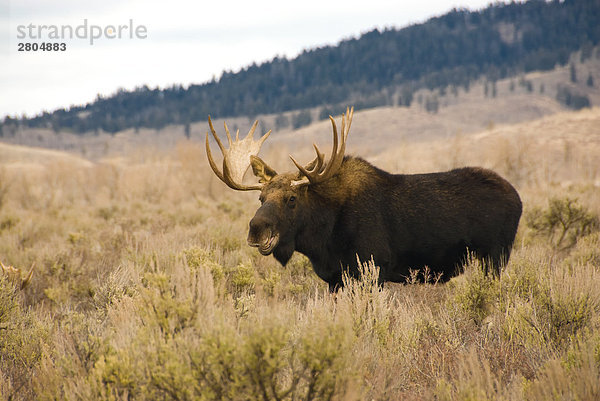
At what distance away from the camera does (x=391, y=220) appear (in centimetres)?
491

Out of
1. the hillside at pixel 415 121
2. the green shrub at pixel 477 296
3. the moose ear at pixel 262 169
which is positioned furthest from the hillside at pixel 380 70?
the green shrub at pixel 477 296

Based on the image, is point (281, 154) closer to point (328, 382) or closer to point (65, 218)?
point (65, 218)

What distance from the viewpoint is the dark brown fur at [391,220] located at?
471cm

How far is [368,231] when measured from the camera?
15.5ft

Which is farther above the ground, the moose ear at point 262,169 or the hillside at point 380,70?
the hillside at point 380,70

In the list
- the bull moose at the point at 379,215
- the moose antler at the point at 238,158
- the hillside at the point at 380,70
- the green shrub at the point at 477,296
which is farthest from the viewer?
the hillside at the point at 380,70

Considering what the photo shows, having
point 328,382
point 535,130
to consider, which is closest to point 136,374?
point 328,382

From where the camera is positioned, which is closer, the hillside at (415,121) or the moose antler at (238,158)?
the moose antler at (238,158)

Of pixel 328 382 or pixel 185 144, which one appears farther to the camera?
pixel 185 144

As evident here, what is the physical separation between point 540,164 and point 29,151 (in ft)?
168

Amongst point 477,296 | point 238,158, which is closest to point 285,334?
point 477,296

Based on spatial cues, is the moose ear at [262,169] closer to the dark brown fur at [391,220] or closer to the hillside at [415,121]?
the dark brown fur at [391,220]

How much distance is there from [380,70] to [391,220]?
115 meters

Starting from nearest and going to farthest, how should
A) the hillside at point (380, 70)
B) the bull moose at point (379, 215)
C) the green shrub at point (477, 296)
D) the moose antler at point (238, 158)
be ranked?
the green shrub at point (477, 296) → the bull moose at point (379, 215) → the moose antler at point (238, 158) → the hillside at point (380, 70)
